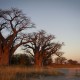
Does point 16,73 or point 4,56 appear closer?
point 16,73

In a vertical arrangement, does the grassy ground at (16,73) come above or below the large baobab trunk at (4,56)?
below

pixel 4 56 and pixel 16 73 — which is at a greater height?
pixel 4 56

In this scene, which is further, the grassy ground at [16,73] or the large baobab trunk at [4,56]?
the large baobab trunk at [4,56]

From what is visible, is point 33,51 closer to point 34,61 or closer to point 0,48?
point 34,61

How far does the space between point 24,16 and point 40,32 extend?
57.9ft

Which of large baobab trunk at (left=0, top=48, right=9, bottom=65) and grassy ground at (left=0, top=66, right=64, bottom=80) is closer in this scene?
grassy ground at (left=0, top=66, right=64, bottom=80)

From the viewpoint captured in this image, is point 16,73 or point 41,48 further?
point 41,48

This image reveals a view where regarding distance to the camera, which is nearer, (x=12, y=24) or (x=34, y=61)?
(x=12, y=24)

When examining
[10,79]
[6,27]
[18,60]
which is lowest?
[10,79]

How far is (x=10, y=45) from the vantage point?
28.7m

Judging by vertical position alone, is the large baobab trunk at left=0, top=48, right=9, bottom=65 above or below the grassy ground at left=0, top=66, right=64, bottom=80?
above

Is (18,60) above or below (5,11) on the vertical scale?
below

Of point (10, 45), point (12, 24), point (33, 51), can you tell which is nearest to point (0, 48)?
point (10, 45)

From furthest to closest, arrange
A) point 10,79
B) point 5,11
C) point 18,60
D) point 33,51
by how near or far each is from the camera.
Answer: point 33,51 → point 18,60 → point 5,11 → point 10,79
